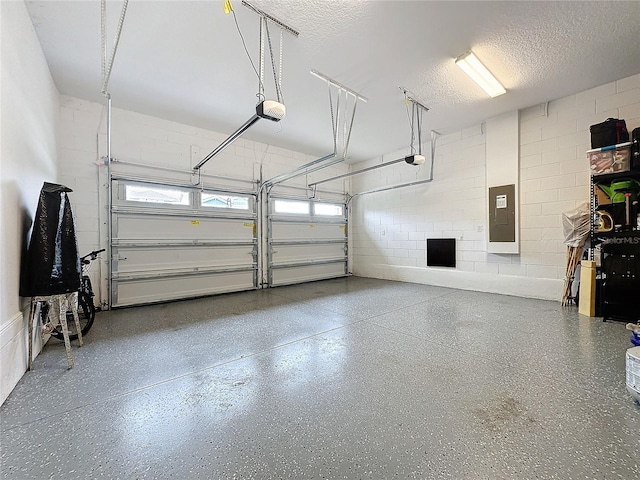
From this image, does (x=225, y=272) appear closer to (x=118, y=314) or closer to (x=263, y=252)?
(x=263, y=252)

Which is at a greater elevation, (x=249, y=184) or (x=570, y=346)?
(x=249, y=184)

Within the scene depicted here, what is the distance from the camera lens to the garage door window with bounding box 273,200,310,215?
6.04m

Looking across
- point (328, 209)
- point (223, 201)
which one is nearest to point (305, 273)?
point (328, 209)

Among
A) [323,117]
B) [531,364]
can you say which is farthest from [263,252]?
[531,364]

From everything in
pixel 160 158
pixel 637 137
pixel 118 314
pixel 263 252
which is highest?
pixel 160 158

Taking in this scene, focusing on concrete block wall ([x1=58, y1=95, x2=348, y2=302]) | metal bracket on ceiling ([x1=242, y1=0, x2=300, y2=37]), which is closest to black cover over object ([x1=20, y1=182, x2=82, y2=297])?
concrete block wall ([x1=58, y1=95, x2=348, y2=302])

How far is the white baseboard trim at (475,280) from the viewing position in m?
4.18

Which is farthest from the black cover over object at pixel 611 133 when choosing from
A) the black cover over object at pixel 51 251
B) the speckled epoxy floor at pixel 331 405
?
the black cover over object at pixel 51 251

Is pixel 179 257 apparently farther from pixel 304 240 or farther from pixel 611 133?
pixel 611 133

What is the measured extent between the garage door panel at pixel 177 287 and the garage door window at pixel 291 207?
161cm

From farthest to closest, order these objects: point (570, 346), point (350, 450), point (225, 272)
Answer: point (225, 272) → point (570, 346) → point (350, 450)

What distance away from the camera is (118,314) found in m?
3.76

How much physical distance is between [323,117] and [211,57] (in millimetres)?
2005

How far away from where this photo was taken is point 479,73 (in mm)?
3246
